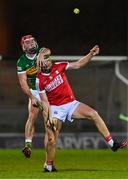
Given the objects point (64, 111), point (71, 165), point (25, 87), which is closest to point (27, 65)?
point (25, 87)

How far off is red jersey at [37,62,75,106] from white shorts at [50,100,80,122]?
2.6 inches

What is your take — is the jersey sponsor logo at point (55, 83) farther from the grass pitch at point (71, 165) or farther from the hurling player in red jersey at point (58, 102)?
the grass pitch at point (71, 165)

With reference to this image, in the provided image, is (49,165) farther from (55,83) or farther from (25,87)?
(25,87)

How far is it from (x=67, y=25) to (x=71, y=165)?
297 inches

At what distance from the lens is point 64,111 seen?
1591 cm

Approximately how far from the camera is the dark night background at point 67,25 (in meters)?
24.4

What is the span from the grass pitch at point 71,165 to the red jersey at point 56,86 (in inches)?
43.7

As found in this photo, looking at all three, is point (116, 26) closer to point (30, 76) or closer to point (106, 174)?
point (30, 76)

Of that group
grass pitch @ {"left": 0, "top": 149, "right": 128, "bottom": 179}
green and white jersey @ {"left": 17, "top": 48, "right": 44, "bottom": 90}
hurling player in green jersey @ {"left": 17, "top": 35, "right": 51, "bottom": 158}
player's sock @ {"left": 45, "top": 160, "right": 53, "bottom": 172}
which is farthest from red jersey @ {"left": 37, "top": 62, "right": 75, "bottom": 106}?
green and white jersey @ {"left": 17, "top": 48, "right": 44, "bottom": 90}

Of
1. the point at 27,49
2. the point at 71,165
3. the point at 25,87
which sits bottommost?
the point at 71,165

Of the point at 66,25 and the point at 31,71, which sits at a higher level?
the point at 31,71

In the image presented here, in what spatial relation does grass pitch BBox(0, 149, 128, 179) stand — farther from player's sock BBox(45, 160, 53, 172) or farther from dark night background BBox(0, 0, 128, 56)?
dark night background BBox(0, 0, 128, 56)

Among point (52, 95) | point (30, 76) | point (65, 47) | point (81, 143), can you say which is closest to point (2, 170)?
point (52, 95)

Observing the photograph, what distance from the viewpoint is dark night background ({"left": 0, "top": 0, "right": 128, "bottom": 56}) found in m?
24.4
